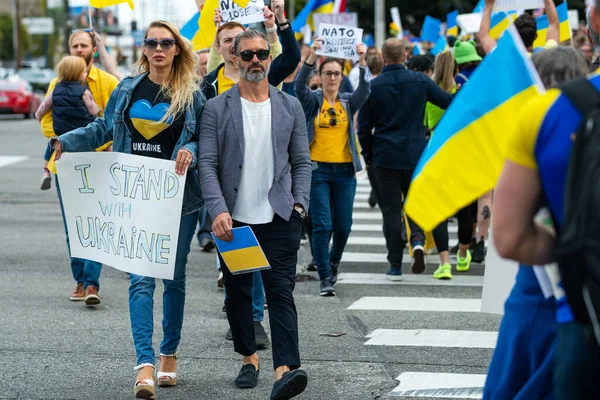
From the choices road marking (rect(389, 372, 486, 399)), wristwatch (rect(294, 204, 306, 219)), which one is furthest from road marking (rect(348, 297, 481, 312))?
wristwatch (rect(294, 204, 306, 219))

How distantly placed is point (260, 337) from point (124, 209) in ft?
4.54

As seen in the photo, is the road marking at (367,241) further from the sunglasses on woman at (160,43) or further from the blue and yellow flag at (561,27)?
the sunglasses on woman at (160,43)

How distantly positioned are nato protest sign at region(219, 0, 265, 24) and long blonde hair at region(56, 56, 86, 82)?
1.25 metres

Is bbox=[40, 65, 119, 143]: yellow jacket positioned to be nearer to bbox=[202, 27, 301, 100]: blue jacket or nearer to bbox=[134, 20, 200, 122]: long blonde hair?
bbox=[202, 27, 301, 100]: blue jacket

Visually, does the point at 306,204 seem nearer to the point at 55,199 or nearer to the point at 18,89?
the point at 55,199

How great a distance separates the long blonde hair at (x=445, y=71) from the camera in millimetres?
10422

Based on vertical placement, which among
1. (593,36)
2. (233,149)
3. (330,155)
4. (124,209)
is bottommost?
(330,155)

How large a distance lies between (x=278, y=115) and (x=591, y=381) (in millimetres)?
3150

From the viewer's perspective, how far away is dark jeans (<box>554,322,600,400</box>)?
2818mm

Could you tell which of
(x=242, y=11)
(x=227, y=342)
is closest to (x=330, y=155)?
(x=242, y=11)

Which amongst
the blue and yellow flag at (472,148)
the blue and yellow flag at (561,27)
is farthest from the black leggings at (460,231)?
the blue and yellow flag at (472,148)

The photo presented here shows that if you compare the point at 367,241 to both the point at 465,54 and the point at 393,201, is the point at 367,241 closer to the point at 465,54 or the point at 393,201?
the point at 465,54

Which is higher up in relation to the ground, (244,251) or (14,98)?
(244,251)

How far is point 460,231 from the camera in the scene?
10242 mm
